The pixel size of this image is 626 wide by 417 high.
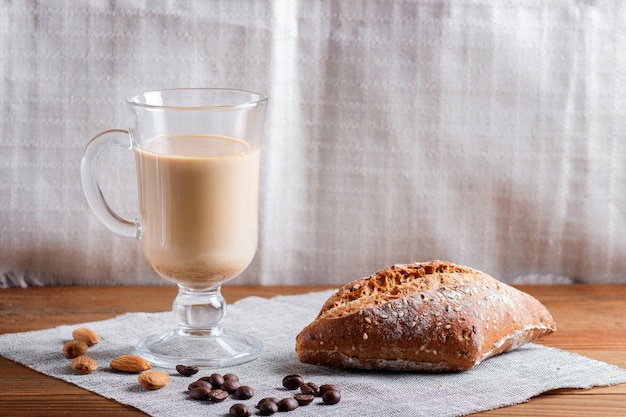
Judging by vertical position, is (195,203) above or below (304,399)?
above

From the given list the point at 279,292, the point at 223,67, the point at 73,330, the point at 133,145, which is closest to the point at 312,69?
the point at 223,67

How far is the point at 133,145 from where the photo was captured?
5.18ft

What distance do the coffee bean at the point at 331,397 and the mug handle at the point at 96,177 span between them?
1.50ft

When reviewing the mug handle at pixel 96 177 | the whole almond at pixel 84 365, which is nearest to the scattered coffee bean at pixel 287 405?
the whole almond at pixel 84 365

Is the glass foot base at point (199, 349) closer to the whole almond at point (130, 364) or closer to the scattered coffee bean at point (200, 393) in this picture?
the whole almond at point (130, 364)

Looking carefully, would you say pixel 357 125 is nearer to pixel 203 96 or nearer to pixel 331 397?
pixel 203 96

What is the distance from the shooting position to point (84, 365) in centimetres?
147

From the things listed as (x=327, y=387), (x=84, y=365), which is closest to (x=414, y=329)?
(x=327, y=387)

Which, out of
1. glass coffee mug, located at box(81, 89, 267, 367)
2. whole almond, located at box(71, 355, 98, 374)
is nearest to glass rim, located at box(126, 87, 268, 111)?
glass coffee mug, located at box(81, 89, 267, 367)

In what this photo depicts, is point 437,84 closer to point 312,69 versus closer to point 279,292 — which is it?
point 312,69

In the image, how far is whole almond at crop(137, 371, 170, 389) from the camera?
140 centimetres

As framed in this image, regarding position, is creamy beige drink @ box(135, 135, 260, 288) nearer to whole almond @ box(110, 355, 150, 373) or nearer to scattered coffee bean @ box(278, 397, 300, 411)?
whole almond @ box(110, 355, 150, 373)

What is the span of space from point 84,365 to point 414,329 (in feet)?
1.68

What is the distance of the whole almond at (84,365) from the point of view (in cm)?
147
